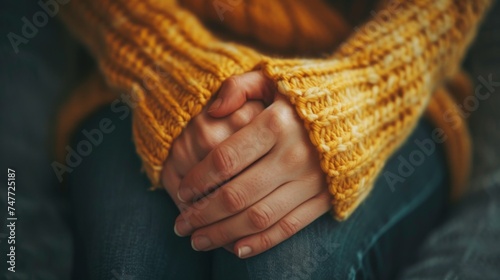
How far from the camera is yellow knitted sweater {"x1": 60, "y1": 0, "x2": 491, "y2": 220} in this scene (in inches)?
19.8

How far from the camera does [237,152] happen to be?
1.58 feet

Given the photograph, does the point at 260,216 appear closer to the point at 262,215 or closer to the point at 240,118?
the point at 262,215

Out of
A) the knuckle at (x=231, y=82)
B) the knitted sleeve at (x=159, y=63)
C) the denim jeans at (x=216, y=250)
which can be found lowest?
the denim jeans at (x=216, y=250)

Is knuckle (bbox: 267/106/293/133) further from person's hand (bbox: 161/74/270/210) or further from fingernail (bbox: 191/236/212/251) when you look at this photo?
fingernail (bbox: 191/236/212/251)

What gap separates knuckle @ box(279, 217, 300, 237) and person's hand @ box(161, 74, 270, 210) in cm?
11

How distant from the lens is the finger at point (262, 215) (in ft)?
1.58

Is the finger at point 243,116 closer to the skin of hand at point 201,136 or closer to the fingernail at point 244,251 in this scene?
the skin of hand at point 201,136

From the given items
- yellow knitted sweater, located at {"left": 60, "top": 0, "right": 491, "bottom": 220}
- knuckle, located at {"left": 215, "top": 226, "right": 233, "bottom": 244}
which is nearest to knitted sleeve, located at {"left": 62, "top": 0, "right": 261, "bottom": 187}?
yellow knitted sweater, located at {"left": 60, "top": 0, "right": 491, "bottom": 220}

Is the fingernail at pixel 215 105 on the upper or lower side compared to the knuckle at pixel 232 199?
upper

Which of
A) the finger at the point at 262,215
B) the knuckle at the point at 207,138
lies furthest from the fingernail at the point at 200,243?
the knuckle at the point at 207,138

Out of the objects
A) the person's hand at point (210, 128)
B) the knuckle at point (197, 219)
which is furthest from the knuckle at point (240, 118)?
the knuckle at point (197, 219)

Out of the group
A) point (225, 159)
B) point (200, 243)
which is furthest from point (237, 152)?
point (200, 243)

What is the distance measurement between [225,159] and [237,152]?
0.01m

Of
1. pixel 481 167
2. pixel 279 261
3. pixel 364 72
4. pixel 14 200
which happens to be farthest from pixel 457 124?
pixel 14 200
